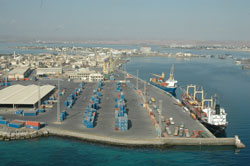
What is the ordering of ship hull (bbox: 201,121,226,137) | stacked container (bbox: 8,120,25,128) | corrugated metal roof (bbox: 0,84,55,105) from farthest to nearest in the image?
corrugated metal roof (bbox: 0,84,55,105)
ship hull (bbox: 201,121,226,137)
stacked container (bbox: 8,120,25,128)

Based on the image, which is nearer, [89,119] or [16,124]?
[16,124]

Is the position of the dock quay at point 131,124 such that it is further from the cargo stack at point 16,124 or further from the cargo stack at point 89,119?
the cargo stack at point 16,124

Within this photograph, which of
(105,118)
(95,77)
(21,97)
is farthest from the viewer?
(95,77)

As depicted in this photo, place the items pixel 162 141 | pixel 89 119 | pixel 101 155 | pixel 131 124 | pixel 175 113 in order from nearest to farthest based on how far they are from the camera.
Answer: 1. pixel 101 155
2. pixel 162 141
3. pixel 89 119
4. pixel 131 124
5. pixel 175 113

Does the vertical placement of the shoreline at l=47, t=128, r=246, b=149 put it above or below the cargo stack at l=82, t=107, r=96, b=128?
below

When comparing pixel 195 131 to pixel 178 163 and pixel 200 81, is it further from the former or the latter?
pixel 200 81

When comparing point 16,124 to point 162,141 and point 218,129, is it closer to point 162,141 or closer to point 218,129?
point 162,141

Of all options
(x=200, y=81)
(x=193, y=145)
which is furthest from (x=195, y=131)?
(x=200, y=81)

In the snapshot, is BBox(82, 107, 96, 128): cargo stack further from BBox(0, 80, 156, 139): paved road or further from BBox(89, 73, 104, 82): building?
BBox(89, 73, 104, 82): building

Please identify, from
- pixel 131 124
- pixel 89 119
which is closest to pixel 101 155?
pixel 89 119

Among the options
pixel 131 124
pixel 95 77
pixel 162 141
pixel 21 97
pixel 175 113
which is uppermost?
pixel 95 77

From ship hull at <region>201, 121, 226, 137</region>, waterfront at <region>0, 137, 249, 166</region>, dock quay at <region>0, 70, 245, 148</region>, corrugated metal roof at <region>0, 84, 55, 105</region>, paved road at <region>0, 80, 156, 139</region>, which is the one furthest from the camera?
corrugated metal roof at <region>0, 84, 55, 105</region>

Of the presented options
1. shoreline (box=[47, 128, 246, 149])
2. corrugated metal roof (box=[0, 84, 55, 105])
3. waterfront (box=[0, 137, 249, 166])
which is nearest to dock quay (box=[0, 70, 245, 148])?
shoreline (box=[47, 128, 246, 149])

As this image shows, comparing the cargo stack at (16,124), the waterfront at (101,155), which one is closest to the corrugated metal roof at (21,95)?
the cargo stack at (16,124)
